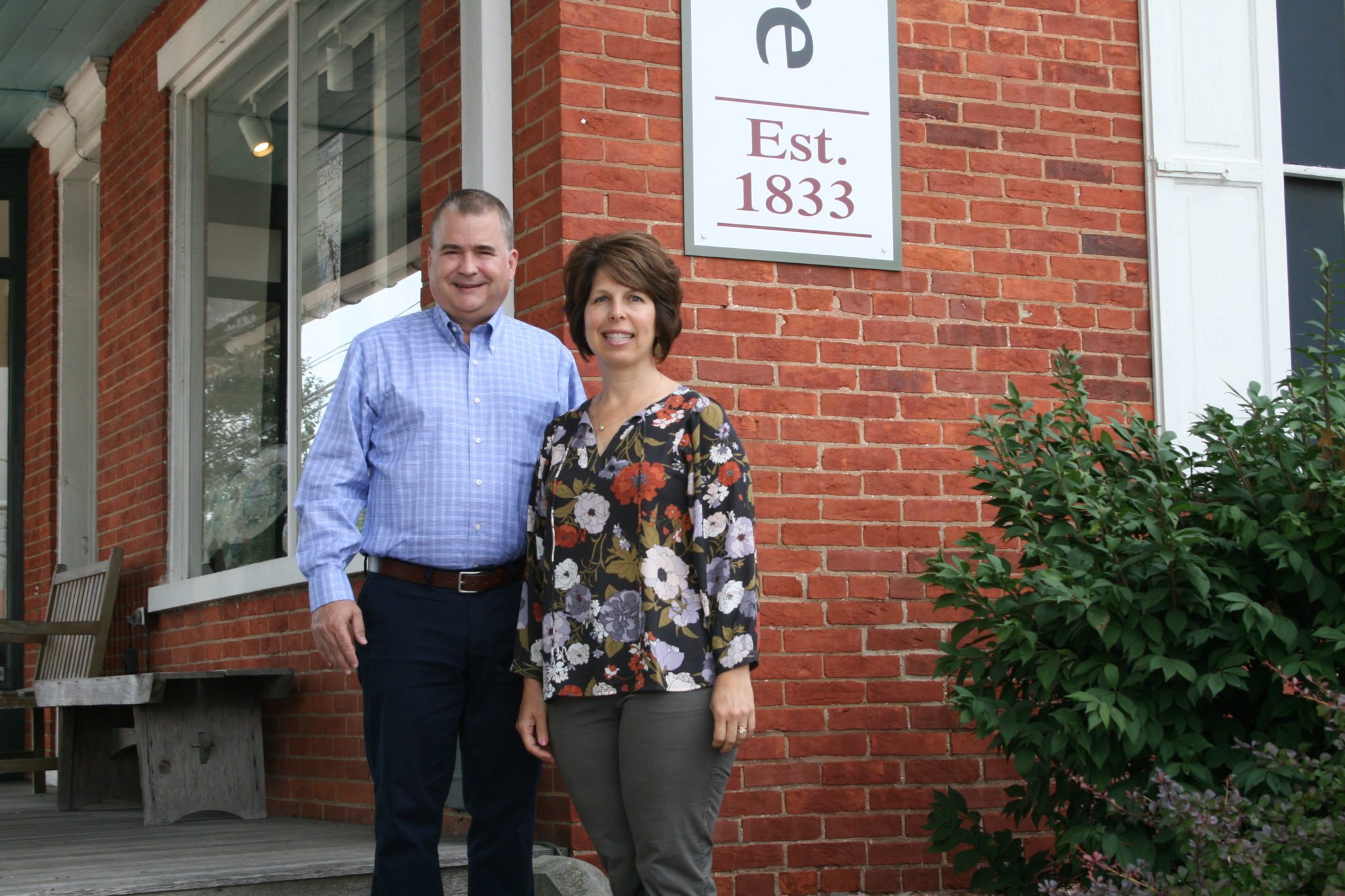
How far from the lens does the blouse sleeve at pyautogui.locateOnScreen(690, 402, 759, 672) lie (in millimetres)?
2830

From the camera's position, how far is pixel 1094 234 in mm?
5160

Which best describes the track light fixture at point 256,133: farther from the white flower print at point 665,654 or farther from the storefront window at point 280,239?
the white flower print at point 665,654

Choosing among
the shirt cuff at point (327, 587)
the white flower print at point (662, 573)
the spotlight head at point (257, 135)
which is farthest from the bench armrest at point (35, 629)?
the white flower print at point (662, 573)

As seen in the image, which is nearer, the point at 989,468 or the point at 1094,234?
the point at 989,468

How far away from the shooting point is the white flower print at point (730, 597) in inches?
111

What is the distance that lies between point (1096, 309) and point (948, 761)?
5.10ft

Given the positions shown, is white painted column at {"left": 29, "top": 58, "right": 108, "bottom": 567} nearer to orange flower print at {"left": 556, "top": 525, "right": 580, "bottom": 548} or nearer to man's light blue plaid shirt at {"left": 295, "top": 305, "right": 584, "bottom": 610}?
man's light blue plaid shirt at {"left": 295, "top": 305, "right": 584, "bottom": 610}

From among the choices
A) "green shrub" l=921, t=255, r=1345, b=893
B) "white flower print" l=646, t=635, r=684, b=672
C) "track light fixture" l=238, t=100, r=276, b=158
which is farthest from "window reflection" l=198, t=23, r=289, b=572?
"white flower print" l=646, t=635, r=684, b=672

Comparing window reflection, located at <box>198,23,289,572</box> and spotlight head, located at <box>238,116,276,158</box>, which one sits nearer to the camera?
window reflection, located at <box>198,23,289,572</box>

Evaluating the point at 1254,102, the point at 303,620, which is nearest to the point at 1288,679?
the point at 1254,102

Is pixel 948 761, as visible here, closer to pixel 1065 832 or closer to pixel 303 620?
pixel 1065 832

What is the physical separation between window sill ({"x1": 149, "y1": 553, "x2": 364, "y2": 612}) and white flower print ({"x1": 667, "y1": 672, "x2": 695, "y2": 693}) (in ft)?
8.55

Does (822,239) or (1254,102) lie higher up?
(1254,102)

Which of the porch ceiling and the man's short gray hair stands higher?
the porch ceiling
